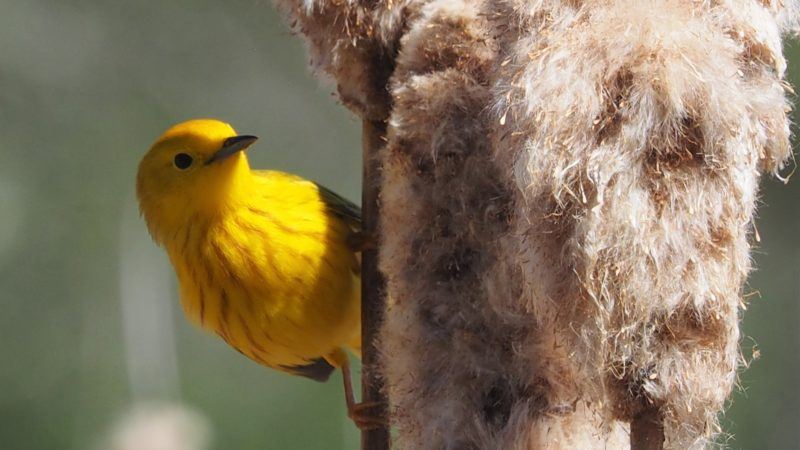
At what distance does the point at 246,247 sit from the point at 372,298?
1.00 m

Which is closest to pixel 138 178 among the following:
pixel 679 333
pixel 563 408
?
pixel 563 408

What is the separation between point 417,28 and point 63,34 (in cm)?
649

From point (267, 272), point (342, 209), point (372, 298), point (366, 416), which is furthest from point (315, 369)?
point (372, 298)

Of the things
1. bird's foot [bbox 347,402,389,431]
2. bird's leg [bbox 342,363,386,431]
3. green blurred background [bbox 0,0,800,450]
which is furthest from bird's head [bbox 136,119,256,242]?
green blurred background [bbox 0,0,800,450]

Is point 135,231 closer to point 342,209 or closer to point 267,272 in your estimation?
point 342,209

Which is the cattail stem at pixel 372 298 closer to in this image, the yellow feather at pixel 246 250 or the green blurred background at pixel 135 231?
the yellow feather at pixel 246 250

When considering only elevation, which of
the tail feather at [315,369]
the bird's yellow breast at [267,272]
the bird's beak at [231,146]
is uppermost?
the bird's beak at [231,146]

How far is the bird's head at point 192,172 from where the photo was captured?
10.8 ft

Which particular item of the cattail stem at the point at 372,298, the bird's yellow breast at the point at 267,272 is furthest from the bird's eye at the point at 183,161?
the cattail stem at the point at 372,298

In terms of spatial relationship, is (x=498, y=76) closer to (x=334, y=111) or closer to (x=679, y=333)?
(x=679, y=333)

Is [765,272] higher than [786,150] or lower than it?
lower

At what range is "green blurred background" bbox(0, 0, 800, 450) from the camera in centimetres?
614

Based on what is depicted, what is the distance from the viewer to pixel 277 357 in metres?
3.54

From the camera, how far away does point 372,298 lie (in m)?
2.32
